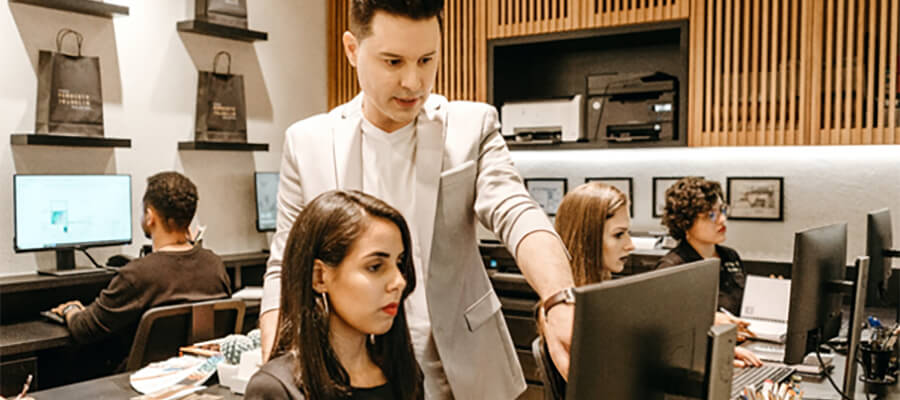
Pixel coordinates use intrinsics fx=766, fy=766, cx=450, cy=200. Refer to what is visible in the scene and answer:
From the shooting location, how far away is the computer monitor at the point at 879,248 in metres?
2.59

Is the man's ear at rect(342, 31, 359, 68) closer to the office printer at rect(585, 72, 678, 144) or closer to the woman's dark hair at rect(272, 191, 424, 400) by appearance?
the woman's dark hair at rect(272, 191, 424, 400)

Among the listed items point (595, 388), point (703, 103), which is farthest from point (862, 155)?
point (595, 388)

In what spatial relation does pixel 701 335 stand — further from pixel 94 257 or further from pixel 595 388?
pixel 94 257

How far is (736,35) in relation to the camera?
4219 millimetres

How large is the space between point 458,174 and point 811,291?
1.14 meters

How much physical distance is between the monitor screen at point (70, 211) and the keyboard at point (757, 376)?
9.81ft

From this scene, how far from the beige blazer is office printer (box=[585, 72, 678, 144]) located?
3.08 m

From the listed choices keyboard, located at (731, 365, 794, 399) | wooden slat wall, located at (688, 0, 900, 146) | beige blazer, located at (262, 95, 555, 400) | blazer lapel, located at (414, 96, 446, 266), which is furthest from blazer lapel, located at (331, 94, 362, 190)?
wooden slat wall, located at (688, 0, 900, 146)

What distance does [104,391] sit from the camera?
2023mm

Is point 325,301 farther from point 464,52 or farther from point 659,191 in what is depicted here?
point 464,52

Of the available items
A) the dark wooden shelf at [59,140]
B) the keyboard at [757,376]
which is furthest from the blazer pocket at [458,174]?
the dark wooden shelf at [59,140]

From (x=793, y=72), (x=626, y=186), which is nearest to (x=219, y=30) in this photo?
(x=626, y=186)

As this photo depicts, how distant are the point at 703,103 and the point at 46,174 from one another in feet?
11.4

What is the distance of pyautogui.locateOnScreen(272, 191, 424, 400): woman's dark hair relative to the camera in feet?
4.78
